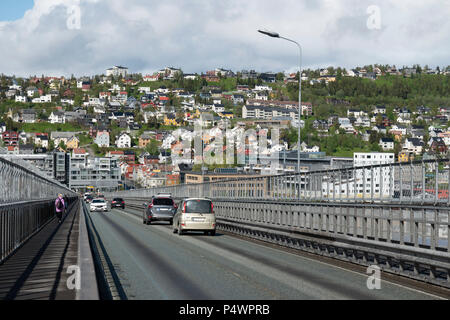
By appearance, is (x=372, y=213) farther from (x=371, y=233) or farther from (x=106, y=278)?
(x=106, y=278)

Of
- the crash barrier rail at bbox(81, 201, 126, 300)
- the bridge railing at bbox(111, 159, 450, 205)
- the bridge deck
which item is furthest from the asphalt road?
the bridge railing at bbox(111, 159, 450, 205)

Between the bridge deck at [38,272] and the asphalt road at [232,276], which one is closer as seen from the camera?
the bridge deck at [38,272]

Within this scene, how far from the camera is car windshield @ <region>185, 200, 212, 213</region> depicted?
103 feet

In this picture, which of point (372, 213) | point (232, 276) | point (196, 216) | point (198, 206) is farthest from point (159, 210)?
point (232, 276)

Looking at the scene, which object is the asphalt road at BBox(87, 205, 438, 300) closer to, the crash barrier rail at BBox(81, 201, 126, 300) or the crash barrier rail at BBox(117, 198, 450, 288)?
the crash barrier rail at BBox(81, 201, 126, 300)

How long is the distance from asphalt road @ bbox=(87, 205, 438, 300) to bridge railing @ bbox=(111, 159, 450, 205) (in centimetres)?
242

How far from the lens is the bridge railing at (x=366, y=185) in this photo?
1633cm

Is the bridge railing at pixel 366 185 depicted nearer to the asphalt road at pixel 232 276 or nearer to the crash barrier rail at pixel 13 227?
the asphalt road at pixel 232 276

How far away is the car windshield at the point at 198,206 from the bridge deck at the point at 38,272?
29.6ft

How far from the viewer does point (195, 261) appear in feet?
61.8

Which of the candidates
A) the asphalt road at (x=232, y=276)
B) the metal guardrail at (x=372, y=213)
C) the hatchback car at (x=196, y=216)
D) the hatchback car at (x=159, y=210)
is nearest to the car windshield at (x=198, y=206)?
the hatchback car at (x=196, y=216)

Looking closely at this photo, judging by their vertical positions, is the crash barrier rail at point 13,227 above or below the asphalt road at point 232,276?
above
